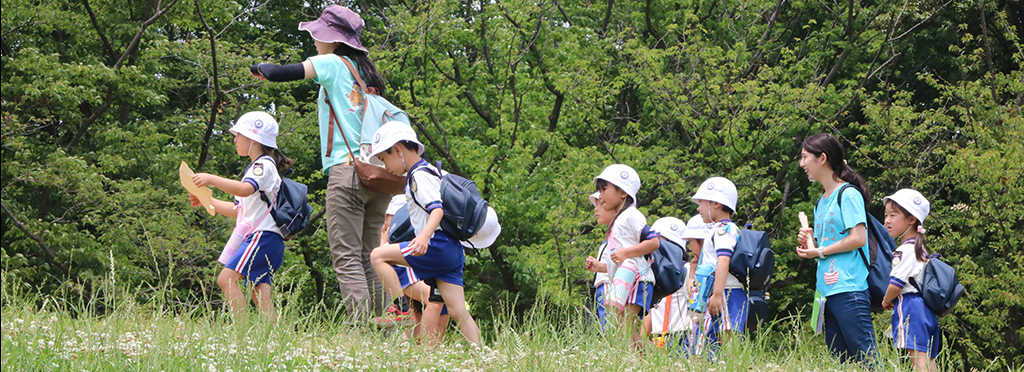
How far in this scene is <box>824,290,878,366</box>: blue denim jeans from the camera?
537cm

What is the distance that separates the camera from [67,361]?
3.77 m

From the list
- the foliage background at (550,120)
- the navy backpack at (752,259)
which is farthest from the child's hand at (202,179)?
the foliage background at (550,120)

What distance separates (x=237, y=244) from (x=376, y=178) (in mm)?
1140

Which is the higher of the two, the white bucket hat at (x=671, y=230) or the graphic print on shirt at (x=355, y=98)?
the graphic print on shirt at (x=355, y=98)

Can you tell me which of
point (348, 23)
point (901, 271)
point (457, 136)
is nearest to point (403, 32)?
point (457, 136)

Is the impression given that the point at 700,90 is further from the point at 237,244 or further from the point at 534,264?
the point at 237,244

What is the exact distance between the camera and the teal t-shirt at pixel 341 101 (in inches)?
231

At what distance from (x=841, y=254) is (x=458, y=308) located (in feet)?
7.58

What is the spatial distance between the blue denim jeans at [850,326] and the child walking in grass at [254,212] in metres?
3.51

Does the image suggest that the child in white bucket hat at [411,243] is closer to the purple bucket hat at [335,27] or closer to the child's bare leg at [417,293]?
the child's bare leg at [417,293]

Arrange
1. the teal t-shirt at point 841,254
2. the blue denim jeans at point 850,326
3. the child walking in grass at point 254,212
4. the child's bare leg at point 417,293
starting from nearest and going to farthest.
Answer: the blue denim jeans at point 850,326 → the teal t-shirt at point 841,254 → the child's bare leg at point 417,293 → the child walking in grass at point 254,212

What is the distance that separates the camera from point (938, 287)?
19.9 ft

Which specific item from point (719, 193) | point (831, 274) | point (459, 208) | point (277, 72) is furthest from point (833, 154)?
point (277, 72)

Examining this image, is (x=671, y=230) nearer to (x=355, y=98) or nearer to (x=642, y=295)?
(x=642, y=295)
